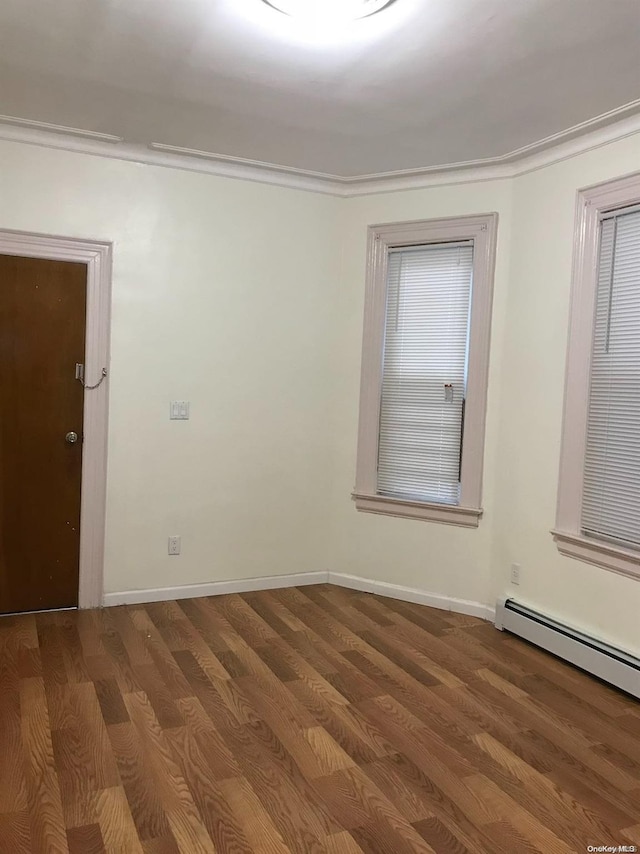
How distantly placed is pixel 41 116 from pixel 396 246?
207 cm

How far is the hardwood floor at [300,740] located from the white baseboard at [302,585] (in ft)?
0.62

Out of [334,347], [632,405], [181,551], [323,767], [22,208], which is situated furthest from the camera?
[334,347]

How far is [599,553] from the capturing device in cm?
321

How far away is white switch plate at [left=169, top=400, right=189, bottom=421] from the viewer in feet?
13.0

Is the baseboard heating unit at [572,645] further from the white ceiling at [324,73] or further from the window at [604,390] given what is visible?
the white ceiling at [324,73]

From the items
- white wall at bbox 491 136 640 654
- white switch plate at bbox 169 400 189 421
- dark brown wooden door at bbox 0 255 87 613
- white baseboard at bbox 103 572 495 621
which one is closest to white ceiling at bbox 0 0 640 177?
white wall at bbox 491 136 640 654

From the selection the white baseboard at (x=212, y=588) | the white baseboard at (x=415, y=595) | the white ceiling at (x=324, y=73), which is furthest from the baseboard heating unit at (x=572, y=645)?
the white ceiling at (x=324, y=73)

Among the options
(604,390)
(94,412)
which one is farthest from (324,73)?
(94,412)

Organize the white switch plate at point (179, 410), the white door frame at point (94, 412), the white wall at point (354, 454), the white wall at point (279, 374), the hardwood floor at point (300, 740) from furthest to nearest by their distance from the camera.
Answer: the white switch plate at point (179, 410), the white wall at point (354, 454), the white door frame at point (94, 412), the white wall at point (279, 374), the hardwood floor at point (300, 740)

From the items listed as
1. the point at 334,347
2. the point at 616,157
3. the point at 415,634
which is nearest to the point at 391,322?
the point at 334,347

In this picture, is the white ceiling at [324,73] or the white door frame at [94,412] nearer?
the white ceiling at [324,73]

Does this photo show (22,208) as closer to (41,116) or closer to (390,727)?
(41,116)

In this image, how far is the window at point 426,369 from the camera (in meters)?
3.91

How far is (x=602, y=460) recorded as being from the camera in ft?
10.7
